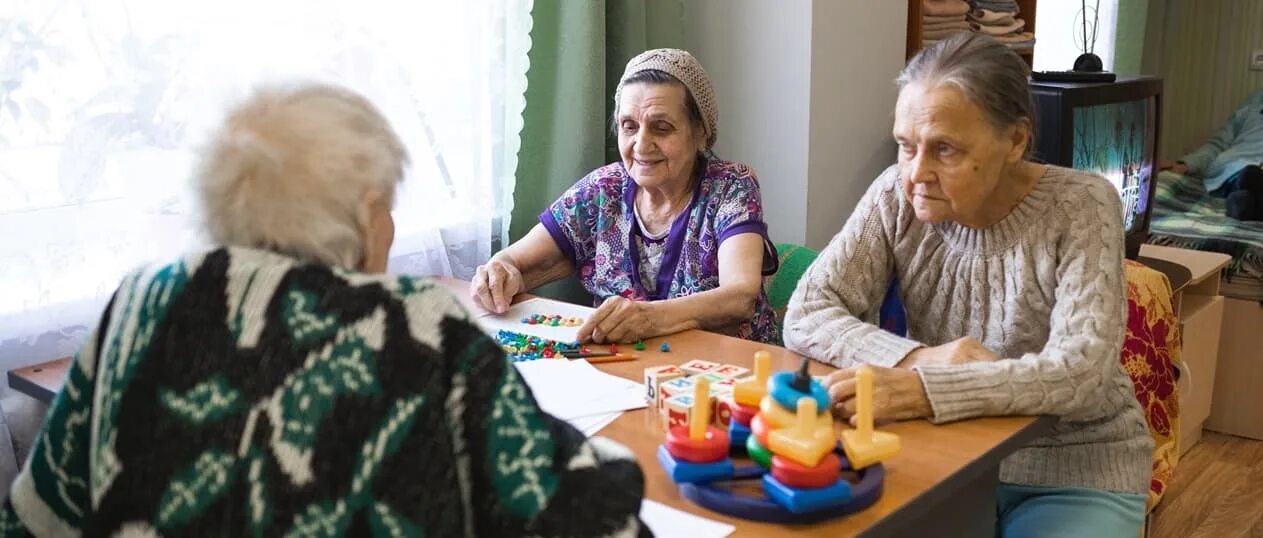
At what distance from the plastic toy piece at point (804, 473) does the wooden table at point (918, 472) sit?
5 cm

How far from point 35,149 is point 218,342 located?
1.15 meters

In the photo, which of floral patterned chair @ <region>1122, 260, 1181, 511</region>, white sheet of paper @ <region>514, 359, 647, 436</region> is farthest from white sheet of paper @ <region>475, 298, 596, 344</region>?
floral patterned chair @ <region>1122, 260, 1181, 511</region>

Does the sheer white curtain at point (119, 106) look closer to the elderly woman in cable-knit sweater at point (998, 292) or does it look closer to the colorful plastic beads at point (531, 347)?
the colorful plastic beads at point (531, 347)

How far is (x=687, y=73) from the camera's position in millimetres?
2375

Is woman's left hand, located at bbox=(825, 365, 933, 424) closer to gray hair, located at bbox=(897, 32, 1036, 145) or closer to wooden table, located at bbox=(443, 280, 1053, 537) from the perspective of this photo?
wooden table, located at bbox=(443, 280, 1053, 537)

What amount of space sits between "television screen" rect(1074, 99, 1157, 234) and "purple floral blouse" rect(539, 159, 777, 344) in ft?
3.65

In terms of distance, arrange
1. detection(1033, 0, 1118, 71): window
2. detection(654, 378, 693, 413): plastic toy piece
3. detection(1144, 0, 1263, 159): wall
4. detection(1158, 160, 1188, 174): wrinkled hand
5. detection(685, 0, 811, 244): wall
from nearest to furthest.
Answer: detection(654, 378, 693, 413): plastic toy piece
detection(685, 0, 811, 244): wall
detection(1033, 0, 1118, 71): window
detection(1158, 160, 1188, 174): wrinkled hand
detection(1144, 0, 1263, 159): wall

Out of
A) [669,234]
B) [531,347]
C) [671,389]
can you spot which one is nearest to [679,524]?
[671,389]

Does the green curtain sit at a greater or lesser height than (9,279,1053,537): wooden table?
greater

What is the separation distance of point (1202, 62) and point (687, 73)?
4.13 metres

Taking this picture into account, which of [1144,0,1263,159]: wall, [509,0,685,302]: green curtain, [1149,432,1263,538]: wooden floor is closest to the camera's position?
[509,0,685,302]: green curtain

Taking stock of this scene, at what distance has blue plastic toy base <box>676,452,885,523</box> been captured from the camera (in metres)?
1.24

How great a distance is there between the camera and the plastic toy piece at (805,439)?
1.23m

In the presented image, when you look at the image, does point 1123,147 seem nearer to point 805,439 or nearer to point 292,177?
point 805,439
